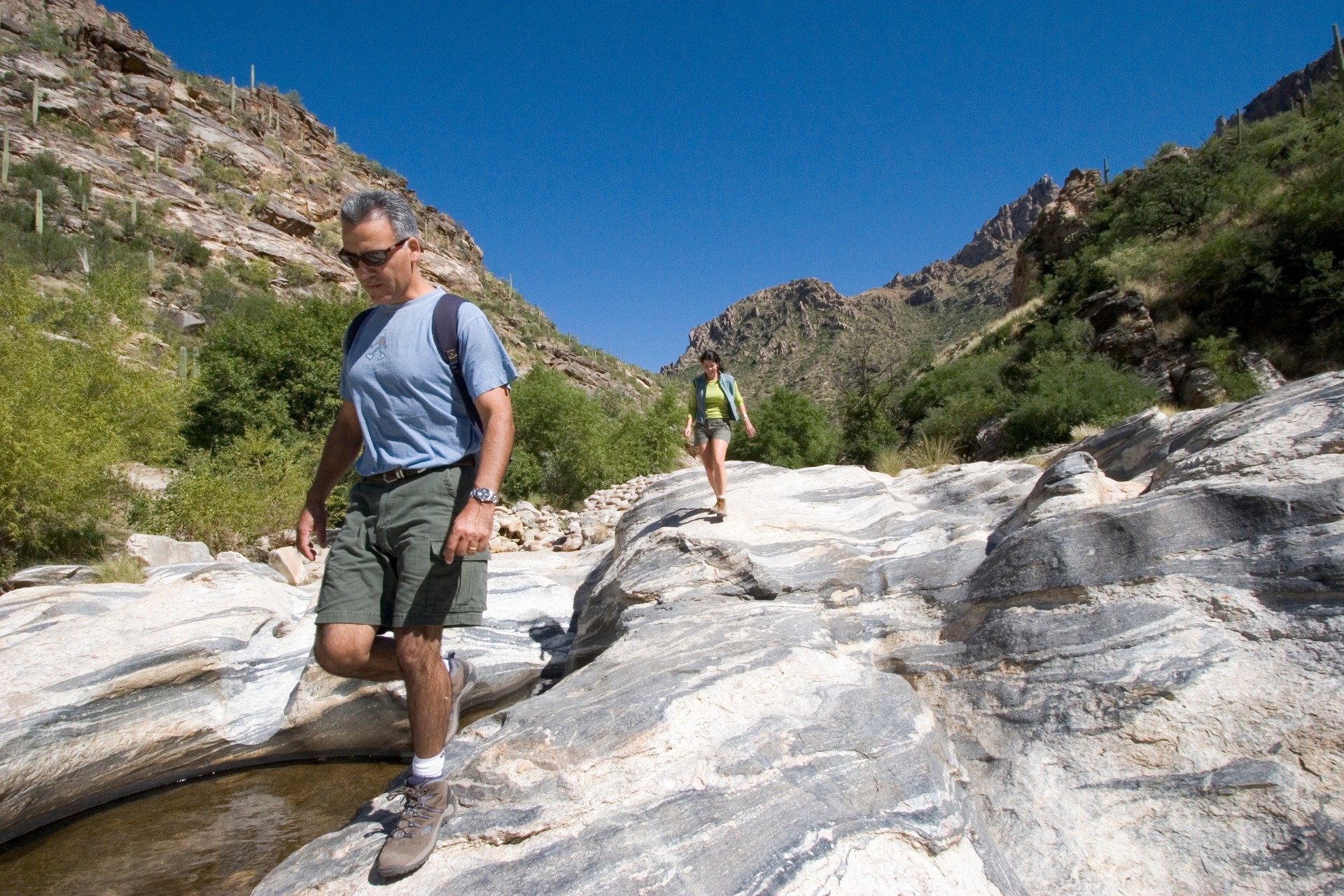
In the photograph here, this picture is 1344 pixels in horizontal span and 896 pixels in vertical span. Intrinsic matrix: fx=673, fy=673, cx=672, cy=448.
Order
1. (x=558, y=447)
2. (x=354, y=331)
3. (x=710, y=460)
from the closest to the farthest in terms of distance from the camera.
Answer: (x=354, y=331) → (x=710, y=460) → (x=558, y=447)

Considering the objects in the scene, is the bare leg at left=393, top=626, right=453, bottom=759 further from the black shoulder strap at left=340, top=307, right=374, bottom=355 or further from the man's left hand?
the black shoulder strap at left=340, top=307, right=374, bottom=355

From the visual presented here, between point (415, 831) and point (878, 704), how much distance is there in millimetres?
2220

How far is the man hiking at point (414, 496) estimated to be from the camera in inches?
97.6

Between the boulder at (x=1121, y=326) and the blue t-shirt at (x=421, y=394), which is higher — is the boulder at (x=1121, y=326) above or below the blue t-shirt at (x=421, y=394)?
above

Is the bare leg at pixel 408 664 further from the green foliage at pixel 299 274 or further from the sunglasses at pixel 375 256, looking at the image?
the green foliage at pixel 299 274

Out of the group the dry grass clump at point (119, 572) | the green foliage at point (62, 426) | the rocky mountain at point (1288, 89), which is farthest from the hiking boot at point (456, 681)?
the rocky mountain at point (1288, 89)

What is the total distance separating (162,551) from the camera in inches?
310

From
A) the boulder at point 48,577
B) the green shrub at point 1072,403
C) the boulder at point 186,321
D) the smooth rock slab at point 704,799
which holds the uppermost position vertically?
the boulder at point 186,321

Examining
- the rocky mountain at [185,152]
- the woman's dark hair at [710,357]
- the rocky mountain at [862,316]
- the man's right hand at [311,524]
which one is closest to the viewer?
the man's right hand at [311,524]

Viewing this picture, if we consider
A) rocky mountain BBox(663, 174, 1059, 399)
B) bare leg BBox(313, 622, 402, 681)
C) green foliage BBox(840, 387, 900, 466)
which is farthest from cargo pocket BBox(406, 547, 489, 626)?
rocky mountain BBox(663, 174, 1059, 399)

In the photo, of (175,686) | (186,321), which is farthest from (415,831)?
(186,321)

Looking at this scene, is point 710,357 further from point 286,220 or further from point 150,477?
point 286,220

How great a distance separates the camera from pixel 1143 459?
5.63m

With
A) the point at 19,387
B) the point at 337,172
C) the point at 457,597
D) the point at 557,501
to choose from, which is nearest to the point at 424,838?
the point at 457,597
